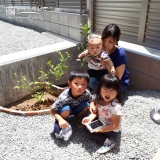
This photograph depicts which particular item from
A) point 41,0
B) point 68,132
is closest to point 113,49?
point 68,132

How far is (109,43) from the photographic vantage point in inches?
108

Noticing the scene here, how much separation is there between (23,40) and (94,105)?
145 inches

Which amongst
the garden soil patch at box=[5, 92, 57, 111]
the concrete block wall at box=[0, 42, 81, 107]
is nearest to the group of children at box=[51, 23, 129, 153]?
the garden soil patch at box=[5, 92, 57, 111]

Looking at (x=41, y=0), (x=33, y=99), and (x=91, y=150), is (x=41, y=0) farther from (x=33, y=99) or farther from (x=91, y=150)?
(x=91, y=150)

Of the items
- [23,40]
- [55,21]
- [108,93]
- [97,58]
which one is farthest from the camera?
[55,21]

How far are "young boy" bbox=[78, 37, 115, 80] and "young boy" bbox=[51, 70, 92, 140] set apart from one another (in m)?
0.58

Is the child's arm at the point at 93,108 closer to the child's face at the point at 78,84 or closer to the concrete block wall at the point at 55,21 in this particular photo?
the child's face at the point at 78,84

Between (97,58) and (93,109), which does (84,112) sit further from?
(97,58)

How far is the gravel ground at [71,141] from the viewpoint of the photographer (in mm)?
2049

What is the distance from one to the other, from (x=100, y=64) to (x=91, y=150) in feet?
4.41

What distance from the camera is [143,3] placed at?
11.1ft

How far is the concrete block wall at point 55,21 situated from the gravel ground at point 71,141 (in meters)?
2.61

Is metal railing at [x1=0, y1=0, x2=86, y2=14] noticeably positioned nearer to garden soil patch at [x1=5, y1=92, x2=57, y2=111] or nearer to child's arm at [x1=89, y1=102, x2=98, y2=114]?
garden soil patch at [x1=5, y1=92, x2=57, y2=111]

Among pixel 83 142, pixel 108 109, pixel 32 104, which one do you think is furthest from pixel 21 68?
pixel 108 109
